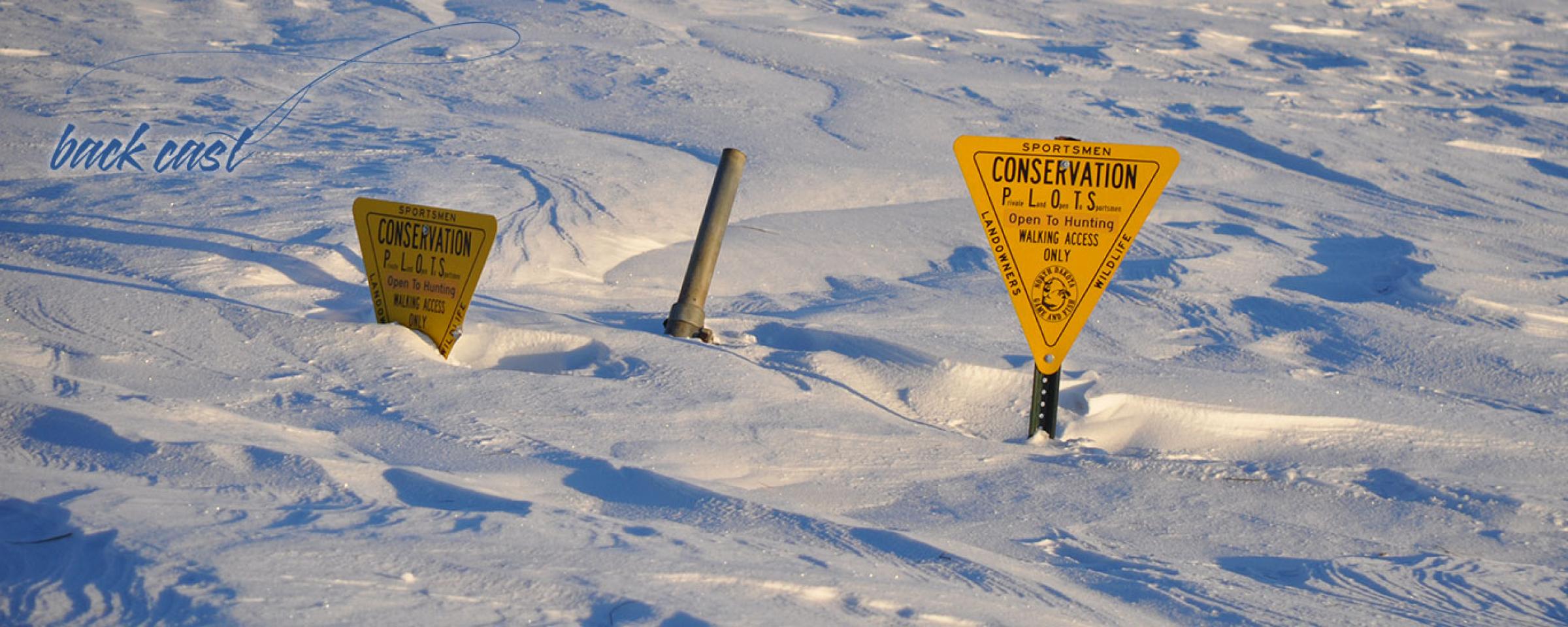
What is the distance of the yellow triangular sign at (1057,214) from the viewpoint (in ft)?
12.2

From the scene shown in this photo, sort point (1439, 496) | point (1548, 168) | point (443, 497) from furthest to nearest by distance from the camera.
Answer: point (1548, 168) → point (1439, 496) → point (443, 497)

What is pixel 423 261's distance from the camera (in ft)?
13.9

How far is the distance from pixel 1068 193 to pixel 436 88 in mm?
6526

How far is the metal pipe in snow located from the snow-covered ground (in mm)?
193

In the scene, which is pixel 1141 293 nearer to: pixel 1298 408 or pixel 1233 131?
pixel 1298 408

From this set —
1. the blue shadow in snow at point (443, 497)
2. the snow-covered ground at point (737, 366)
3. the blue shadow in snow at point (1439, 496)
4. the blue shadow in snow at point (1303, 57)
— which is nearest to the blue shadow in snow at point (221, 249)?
the snow-covered ground at point (737, 366)

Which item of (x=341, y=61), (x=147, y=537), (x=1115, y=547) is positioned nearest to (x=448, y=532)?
(x=147, y=537)

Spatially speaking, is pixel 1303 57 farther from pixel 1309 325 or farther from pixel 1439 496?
pixel 1439 496

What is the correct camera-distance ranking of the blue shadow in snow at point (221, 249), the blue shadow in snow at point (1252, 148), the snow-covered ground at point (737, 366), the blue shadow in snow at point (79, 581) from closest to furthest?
the blue shadow in snow at point (79, 581) → the snow-covered ground at point (737, 366) → the blue shadow in snow at point (221, 249) → the blue shadow in snow at point (1252, 148)

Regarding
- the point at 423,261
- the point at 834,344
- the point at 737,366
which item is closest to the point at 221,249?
the point at 423,261

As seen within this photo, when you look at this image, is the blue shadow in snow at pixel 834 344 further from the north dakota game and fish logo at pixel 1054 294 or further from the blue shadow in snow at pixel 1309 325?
the blue shadow in snow at pixel 1309 325

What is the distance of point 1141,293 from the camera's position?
584 cm

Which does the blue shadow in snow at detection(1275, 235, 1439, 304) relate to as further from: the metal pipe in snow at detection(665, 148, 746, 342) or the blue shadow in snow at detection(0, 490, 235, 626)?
the blue shadow in snow at detection(0, 490, 235, 626)

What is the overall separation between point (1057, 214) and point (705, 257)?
4.94 ft
